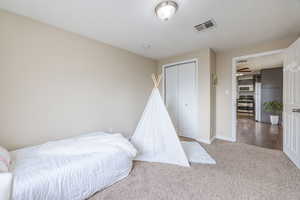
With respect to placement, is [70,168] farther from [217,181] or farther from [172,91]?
[172,91]

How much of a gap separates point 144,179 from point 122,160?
40cm

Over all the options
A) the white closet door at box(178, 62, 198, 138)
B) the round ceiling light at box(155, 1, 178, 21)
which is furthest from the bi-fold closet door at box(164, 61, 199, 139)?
the round ceiling light at box(155, 1, 178, 21)

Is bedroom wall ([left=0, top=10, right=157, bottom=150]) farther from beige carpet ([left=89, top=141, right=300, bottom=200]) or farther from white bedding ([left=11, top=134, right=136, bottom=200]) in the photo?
beige carpet ([left=89, top=141, right=300, bottom=200])

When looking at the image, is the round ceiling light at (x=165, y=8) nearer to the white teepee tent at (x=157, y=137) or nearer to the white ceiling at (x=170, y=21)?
the white ceiling at (x=170, y=21)

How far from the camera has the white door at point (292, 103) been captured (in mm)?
1989

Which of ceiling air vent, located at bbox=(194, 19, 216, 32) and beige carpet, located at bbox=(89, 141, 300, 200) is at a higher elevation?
ceiling air vent, located at bbox=(194, 19, 216, 32)

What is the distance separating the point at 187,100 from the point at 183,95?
0.60 ft

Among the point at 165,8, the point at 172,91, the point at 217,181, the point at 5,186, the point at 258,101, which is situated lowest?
the point at 217,181

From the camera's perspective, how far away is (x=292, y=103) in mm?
2146

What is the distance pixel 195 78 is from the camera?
3.33 meters

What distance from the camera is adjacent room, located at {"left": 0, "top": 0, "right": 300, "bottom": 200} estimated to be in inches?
58.9

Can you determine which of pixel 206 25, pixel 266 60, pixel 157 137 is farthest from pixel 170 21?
pixel 266 60

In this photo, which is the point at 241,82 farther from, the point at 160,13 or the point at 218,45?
the point at 160,13

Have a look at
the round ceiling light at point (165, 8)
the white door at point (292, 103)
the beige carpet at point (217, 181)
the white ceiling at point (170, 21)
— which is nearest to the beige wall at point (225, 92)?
the white ceiling at point (170, 21)
